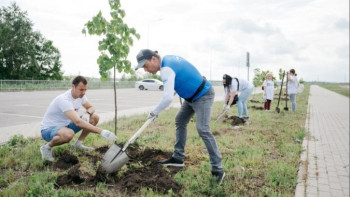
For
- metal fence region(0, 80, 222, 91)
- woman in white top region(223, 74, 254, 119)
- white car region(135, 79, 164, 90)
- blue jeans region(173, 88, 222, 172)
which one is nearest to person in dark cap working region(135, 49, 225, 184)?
blue jeans region(173, 88, 222, 172)

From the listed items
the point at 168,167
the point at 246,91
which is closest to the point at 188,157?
the point at 168,167

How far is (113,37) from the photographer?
5.26m

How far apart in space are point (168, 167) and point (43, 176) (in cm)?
170

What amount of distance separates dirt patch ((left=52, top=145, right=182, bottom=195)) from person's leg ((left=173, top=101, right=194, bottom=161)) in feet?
0.85

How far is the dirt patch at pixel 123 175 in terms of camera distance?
352cm

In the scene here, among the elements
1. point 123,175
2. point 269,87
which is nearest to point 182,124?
point 123,175

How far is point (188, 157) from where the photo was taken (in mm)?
4867

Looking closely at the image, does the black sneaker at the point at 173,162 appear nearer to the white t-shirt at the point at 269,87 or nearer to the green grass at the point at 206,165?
the green grass at the point at 206,165

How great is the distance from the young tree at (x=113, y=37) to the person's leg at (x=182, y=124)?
1768mm

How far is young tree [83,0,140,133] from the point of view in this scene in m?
5.14

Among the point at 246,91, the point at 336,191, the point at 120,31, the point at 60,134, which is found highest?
the point at 120,31

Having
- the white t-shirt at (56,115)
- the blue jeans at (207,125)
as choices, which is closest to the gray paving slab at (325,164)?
the blue jeans at (207,125)

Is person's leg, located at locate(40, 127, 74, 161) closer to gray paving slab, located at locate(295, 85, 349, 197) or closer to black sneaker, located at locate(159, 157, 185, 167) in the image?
black sneaker, located at locate(159, 157, 185, 167)

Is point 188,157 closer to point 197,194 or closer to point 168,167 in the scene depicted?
point 168,167
